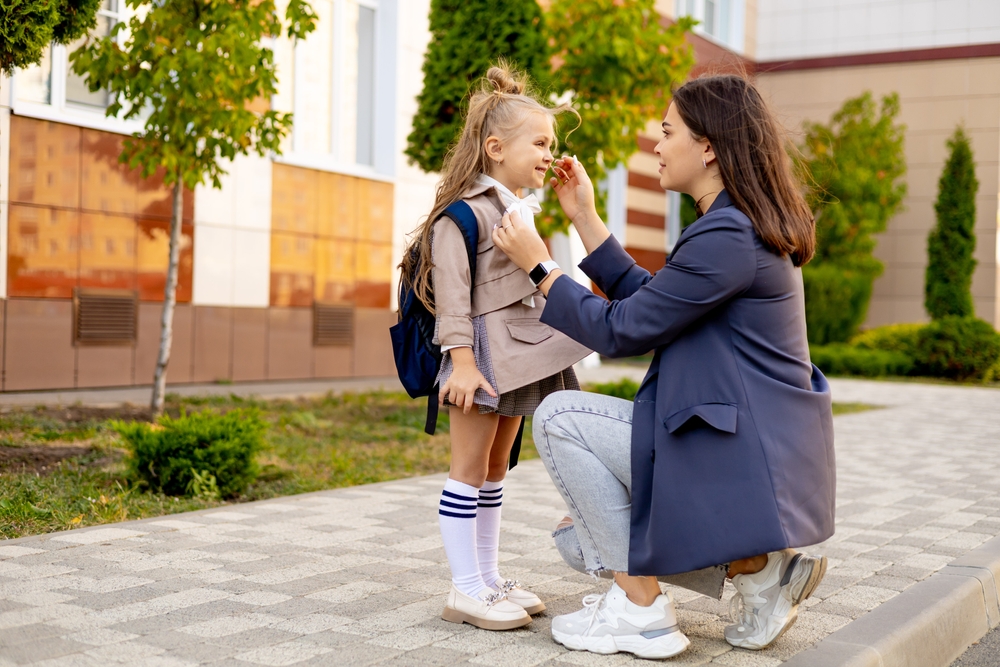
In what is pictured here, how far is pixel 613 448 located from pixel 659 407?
203 millimetres

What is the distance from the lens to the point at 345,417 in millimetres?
8797

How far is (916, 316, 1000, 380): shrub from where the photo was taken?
18062mm

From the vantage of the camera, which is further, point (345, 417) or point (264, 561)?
point (345, 417)

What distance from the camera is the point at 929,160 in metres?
23.5

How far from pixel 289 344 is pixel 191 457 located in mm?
6461

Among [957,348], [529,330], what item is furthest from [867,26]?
[529,330]

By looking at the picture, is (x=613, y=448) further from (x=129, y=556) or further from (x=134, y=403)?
(x=134, y=403)

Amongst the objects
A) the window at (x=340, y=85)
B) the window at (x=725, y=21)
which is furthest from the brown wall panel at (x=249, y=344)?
the window at (x=725, y=21)

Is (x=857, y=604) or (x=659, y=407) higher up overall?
(x=659, y=407)

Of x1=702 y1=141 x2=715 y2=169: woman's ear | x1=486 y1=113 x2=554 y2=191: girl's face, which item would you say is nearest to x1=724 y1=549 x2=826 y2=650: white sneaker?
x1=702 y1=141 x2=715 y2=169: woman's ear

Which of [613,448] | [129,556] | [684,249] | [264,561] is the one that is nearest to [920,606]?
[613,448]

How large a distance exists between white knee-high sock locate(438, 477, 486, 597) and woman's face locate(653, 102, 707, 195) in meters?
1.14

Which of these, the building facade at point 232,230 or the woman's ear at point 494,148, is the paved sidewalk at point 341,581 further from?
the building facade at point 232,230

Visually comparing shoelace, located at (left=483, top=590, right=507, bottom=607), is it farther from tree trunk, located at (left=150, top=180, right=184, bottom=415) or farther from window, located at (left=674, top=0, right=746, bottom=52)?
window, located at (left=674, top=0, right=746, bottom=52)
